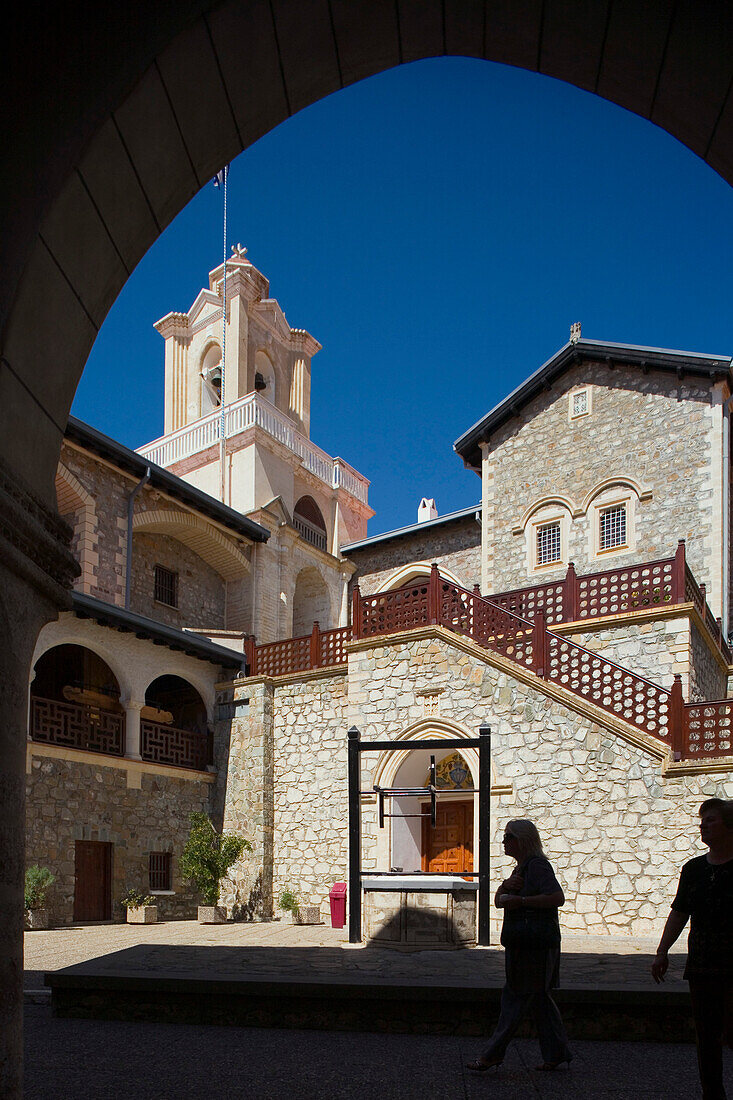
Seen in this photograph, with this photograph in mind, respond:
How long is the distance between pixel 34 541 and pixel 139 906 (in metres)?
15.2

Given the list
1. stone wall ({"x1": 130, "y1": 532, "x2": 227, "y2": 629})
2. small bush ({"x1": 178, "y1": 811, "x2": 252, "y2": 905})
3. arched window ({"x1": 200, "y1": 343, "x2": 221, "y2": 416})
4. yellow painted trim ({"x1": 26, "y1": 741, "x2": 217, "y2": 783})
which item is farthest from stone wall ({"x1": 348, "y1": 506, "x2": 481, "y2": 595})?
small bush ({"x1": 178, "y1": 811, "x2": 252, "y2": 905})

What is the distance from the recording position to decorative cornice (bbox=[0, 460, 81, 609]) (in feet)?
9.94

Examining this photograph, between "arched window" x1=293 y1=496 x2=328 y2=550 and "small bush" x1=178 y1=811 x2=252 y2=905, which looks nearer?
"small bush" x1=178 y1=811 x2=252 y2=905

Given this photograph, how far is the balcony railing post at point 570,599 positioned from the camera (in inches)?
671

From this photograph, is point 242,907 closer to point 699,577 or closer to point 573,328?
point 699,577

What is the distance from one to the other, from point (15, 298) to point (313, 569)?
24.3 metres

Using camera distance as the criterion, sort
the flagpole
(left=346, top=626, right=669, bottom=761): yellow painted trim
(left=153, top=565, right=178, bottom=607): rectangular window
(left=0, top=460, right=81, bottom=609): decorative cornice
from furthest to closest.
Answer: the flagpole < (left=153, top=565, right=178, bottom=607): rectangular window < (left=346, top=626, right=669, bottom=761): yellow painted trim < (left=0, top=460, right=81, bottom=609): decorative cornice

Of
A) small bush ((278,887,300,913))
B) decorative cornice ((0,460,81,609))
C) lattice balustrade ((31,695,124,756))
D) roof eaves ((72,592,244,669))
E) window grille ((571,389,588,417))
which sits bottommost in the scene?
small bush ((278,887,300,913))

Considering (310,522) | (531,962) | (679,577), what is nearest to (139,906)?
(679,577)

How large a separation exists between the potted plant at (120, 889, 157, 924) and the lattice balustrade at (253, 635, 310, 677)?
4902mm

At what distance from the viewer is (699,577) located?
18.4 m

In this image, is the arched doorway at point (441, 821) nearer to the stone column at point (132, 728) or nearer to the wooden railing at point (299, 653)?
the wooden railing at point (299, 653)

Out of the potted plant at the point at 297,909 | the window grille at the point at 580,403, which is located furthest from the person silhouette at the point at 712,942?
the window grille at the point at 580,403

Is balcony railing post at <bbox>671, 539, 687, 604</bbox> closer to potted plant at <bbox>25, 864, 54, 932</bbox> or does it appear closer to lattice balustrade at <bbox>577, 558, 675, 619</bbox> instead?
lattice balustrade at <bbox>577, 558, 675, 619</bbox>
